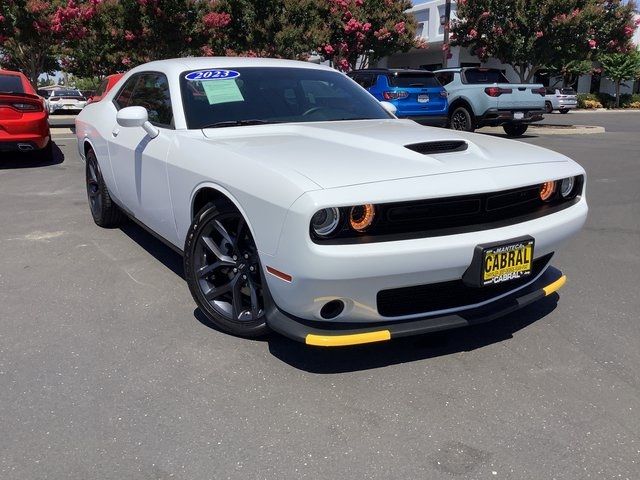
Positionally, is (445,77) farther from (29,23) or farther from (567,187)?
(567,187)

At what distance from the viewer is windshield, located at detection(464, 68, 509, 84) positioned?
13.9 meters

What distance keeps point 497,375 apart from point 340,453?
3.22 feet

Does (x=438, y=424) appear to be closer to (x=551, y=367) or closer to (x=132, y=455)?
(x=551, y=367)

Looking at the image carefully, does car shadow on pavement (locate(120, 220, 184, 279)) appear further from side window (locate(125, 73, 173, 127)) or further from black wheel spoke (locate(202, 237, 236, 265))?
black wheel spoke (locate(202, 237, 236, 265))

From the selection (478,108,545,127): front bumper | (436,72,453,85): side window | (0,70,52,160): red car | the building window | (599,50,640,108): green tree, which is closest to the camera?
(0,70,52,160): red car

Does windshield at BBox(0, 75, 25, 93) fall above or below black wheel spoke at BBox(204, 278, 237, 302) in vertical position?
above

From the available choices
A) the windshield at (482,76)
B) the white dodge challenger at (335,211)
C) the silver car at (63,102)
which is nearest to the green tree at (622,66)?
the windshield at (482,76)

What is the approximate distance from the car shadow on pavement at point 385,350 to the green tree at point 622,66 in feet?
128

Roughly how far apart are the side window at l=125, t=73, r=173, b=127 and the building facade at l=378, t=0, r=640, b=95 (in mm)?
26398

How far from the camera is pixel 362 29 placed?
20.7 meters

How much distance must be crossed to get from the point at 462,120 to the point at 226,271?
11.9 m

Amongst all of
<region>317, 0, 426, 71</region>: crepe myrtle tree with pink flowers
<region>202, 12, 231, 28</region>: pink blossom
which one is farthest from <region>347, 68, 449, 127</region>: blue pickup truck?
<region>317, 0, 426, 71</region>: crepe myrtle tree with pink flowers

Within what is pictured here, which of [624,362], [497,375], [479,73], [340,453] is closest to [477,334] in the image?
[497,375]

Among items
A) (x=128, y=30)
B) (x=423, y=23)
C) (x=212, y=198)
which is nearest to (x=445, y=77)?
(x=128, y=30)
